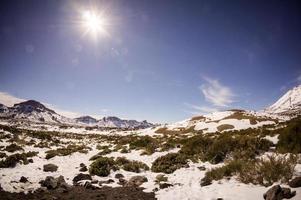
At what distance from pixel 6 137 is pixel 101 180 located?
70.3 ft

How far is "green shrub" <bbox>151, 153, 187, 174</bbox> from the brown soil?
356 centimetres

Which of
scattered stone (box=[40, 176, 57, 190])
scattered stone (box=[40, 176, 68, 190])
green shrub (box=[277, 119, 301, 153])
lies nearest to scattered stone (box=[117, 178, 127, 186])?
scattered stone (box=[40, 176, 68, 190])

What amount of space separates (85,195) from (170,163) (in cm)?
635

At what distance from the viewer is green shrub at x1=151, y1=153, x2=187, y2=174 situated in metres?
13.9

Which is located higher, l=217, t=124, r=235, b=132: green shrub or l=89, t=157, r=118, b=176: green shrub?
l=217, t=124, r=235, b=132: green shrub

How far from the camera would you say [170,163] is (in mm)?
14820

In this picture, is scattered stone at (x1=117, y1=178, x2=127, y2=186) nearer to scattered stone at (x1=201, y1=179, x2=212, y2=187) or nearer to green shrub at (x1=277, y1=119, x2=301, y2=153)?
scattered stone at (x1=201, y1=179, x2=212, y2=187)

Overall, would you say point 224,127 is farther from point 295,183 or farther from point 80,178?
point 295,183

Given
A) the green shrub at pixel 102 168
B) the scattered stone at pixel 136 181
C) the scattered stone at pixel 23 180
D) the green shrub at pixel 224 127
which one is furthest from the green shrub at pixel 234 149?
the green shrub at pixel 224 127

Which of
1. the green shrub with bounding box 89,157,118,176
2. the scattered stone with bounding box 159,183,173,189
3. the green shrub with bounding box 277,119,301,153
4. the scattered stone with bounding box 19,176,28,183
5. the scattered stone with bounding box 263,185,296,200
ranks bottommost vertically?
the scattered stone with bounding box 263,185,296,200

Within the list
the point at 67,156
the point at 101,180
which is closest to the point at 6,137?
the point at 67,156

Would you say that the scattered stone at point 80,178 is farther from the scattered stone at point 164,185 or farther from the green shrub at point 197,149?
the green shrub at point 197,149

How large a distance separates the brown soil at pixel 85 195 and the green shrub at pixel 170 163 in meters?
3.56

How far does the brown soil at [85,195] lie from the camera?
364 inches
